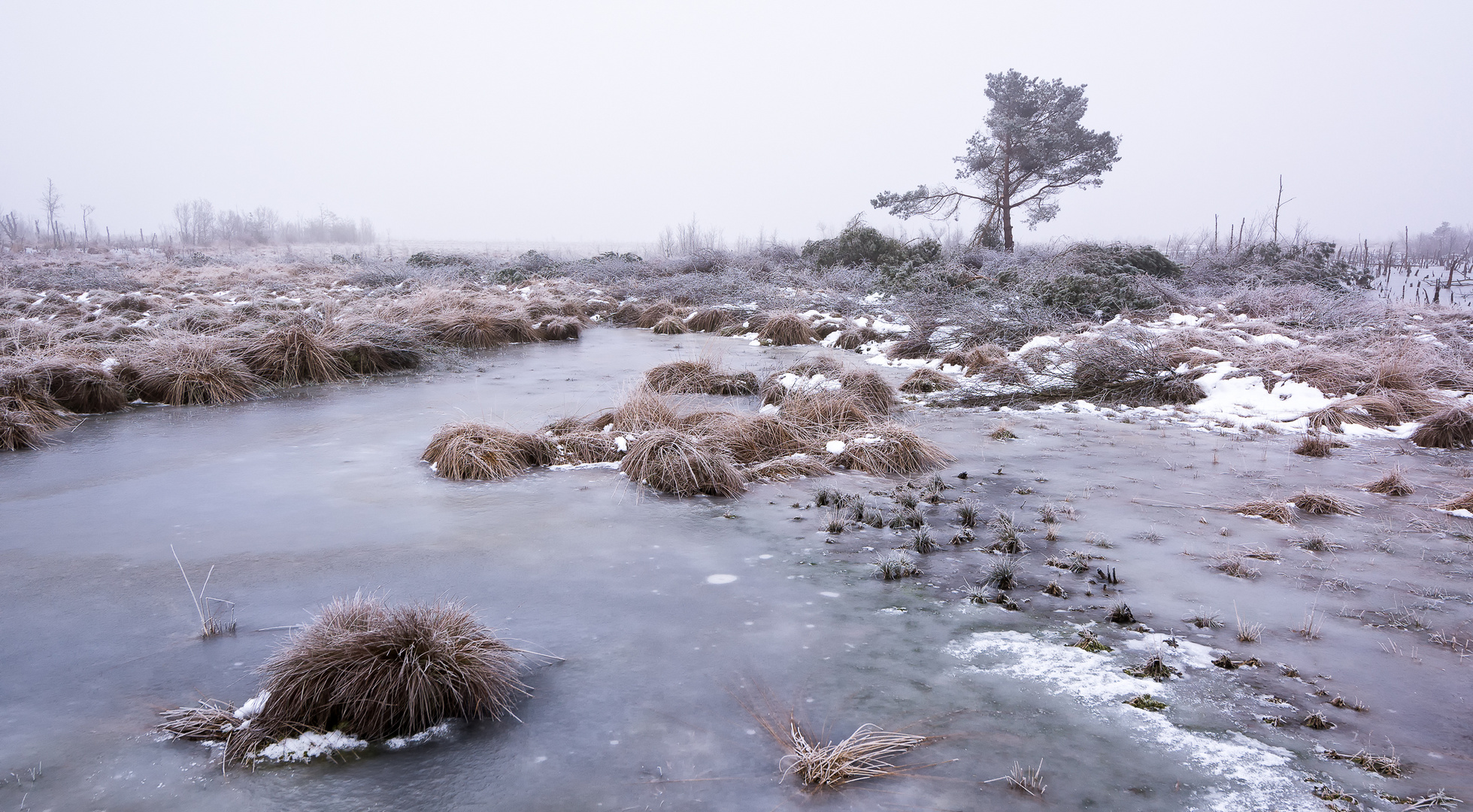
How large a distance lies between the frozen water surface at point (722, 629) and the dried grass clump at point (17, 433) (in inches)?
9.9

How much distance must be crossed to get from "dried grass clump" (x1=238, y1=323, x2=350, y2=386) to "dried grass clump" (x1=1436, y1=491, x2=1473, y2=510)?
10628 millimetres

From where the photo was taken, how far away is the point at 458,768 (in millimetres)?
2324

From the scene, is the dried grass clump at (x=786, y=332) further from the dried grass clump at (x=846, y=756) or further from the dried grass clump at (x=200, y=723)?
the dried grass clump at (x=200, y=723)

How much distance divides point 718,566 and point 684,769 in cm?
168

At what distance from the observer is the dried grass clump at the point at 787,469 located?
224 inches

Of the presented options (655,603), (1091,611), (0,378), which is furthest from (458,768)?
(0,378)

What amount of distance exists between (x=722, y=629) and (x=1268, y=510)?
351cm

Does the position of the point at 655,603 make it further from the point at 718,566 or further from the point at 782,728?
the point at 782,728

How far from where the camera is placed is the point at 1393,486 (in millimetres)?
5098

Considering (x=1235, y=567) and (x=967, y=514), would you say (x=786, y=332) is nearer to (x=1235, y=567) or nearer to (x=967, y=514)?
(x=967, y=514)

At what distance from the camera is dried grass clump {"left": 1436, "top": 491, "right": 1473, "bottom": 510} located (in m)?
4.73

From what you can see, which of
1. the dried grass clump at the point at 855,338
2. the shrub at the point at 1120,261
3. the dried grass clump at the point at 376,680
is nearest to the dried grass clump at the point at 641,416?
the dried grass clump at the point at 376,680

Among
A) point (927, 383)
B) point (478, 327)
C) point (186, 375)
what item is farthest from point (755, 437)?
point (478, 327)

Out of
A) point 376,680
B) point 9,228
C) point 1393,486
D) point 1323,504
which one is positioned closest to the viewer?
point 376,680
